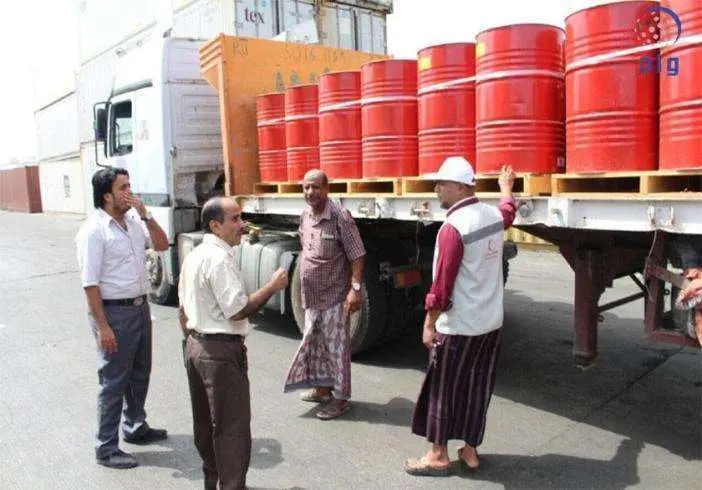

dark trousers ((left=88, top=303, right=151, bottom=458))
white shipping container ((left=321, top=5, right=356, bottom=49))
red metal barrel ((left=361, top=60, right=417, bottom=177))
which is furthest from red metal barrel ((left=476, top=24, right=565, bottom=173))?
white shipping container ((left=321, top=5, right=356, bottom=49))

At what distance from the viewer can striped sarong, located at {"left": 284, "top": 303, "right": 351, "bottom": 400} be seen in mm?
4164

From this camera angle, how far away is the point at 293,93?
17.2 ft

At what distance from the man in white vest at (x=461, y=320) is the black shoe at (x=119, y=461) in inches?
62.4

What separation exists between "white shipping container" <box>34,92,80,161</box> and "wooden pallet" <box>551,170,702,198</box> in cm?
2626

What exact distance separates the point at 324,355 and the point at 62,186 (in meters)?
28.6

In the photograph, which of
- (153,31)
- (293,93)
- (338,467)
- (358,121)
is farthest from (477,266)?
(153,31)

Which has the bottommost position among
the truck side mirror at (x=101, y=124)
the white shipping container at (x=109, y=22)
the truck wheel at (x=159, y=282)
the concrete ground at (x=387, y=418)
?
the concrete ground at (x=387, y=418)

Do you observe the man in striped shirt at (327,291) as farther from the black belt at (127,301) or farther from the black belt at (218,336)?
the black belt at (218,336)

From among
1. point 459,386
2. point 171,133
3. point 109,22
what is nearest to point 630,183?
point 459,386

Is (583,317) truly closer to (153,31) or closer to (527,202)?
(527,202)

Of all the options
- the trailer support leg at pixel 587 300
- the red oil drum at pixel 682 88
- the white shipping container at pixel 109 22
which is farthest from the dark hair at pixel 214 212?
the white shipping container at pixel 109 22

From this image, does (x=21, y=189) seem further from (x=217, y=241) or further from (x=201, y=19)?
(x=217, y=241)

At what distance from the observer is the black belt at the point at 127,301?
11.5 ft

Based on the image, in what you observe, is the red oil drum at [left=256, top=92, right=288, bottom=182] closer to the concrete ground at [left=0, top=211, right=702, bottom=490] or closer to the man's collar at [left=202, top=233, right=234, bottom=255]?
the concrete ground at [left=0, top=211, right=702, bottom=490]
